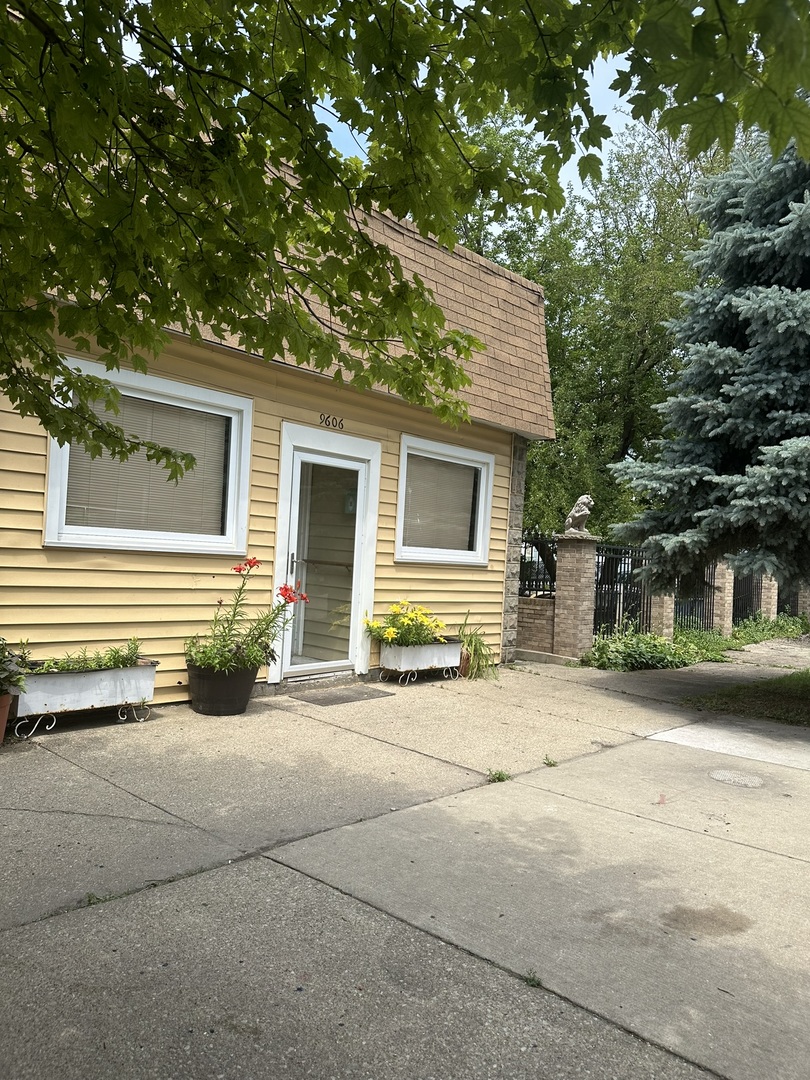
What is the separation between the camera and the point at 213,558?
727 cm

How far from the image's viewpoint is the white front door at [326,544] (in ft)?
26.0

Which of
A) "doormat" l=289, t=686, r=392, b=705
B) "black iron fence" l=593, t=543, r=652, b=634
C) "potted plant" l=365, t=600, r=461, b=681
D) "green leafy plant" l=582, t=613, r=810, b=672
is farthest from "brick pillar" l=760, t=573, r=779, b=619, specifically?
"doormat" l=289, t=686, r=392, b=705

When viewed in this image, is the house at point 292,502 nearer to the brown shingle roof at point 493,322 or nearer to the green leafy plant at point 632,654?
the brown shingle roof at point 493,322

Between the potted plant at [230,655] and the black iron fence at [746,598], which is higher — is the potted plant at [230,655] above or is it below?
below

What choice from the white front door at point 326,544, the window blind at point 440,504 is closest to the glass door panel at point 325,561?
the white front door at point 326,544

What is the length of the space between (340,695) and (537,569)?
6.04 m

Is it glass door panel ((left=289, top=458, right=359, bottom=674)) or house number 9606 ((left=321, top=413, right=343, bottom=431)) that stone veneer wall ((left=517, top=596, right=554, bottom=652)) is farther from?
house number 9606 ((left=321, top=413, right=343, bottom=431))

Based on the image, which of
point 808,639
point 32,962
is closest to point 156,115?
point 32,962

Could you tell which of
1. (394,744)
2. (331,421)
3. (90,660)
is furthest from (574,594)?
(90,660)

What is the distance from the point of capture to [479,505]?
10148 mm

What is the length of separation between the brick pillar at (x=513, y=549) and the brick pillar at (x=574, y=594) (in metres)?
1.03

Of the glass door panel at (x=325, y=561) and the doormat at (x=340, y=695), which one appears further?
the glass door panel at (x=325, y=561)

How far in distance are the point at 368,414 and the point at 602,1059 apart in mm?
6899

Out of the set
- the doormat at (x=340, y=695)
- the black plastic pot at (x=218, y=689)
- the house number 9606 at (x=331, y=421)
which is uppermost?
the house number 9606 at (x=331, y=421)
